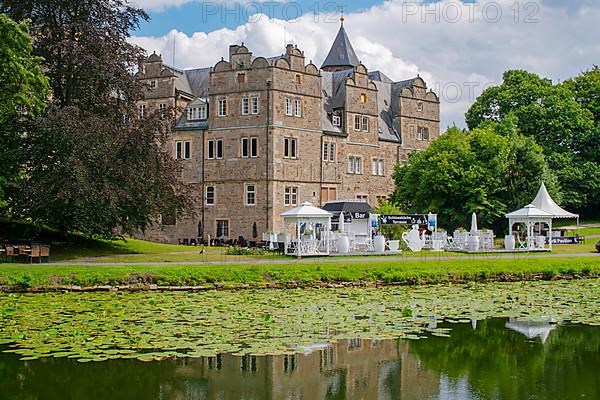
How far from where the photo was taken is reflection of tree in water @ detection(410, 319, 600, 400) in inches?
449

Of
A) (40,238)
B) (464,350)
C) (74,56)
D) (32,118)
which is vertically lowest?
(464,350)

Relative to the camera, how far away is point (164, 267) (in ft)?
84.5

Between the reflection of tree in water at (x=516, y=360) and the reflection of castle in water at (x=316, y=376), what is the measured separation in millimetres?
631

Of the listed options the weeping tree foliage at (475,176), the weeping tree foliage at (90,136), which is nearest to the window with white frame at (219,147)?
the weeping tree foliage at (475,176)

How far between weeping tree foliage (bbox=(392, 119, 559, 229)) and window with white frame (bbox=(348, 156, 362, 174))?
7.08m

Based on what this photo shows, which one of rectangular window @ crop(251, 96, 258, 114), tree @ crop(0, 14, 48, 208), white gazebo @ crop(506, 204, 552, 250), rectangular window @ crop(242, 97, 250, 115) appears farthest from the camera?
rectangular window @ crop(242, 97, 250, 115)

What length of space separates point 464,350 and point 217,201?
39.7 m

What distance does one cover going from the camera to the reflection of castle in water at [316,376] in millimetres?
11047

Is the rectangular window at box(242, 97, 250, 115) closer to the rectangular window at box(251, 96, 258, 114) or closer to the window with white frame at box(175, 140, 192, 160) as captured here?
the rectangular window at box(251, 96, 258, 114)

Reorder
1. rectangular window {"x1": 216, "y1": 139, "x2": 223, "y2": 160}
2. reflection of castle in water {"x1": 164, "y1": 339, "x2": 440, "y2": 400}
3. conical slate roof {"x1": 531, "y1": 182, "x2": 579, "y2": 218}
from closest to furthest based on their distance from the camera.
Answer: reflection of castle in water {"x1": 164, "y1": 339, "x2": 440, "y2": 400}, conical slate roof {"x1": 531, "y1": 182, "x2": 579, "y2": 218}, rectangular window {"x1": 216, "y1": 139, "x2": 223, "y2": 160}

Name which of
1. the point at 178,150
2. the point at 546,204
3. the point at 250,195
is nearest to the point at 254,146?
the point at 250,195

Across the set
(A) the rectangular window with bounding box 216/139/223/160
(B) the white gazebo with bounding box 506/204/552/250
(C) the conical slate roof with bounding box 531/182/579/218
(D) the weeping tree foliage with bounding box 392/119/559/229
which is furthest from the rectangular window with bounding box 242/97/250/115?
(B) the white gazebo with bounding box 506/204/552/250

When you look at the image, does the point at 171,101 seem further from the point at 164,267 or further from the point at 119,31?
the point at 164,267

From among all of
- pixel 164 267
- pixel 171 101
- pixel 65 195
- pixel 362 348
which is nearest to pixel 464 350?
pixel 362 348
